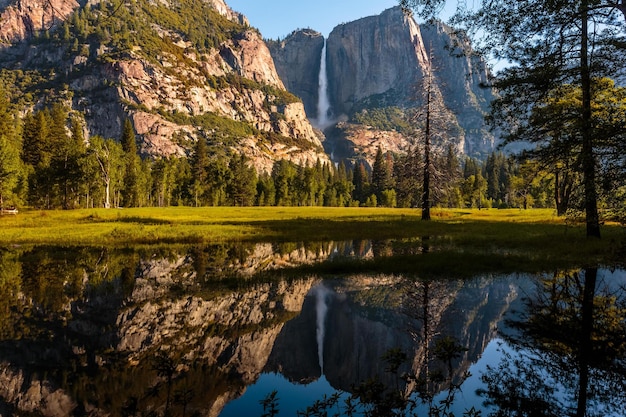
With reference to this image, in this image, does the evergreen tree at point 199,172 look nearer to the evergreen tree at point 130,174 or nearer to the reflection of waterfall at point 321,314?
the evergreen tree at point 130,174

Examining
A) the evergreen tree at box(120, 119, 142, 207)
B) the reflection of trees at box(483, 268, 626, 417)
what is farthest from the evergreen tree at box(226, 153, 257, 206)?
the reflection of trees at box(483, 268, 626, 417)

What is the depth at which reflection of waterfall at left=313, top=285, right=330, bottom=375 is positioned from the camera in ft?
Result: 23.9

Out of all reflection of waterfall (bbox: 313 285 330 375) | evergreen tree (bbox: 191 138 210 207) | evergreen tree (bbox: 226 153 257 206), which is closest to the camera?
reflection of waterfall (bbox: 313 285 330 375)

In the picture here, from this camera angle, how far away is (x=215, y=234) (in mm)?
27062

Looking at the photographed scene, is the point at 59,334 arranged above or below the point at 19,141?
below

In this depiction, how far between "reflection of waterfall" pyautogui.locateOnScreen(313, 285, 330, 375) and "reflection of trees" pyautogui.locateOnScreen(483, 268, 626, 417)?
3059mm

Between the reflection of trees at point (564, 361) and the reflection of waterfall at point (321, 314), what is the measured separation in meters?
3.06

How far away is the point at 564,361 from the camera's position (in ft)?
19.8

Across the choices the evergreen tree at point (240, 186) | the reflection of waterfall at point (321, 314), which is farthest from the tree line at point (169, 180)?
the reflection of waterfall at point (321, 314)

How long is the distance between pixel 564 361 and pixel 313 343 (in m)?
4.58

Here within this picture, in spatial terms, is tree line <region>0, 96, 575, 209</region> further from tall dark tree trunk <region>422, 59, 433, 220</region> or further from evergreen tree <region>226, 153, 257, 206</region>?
tall dark tree trunk <region>422, 59, 433, 220</region>

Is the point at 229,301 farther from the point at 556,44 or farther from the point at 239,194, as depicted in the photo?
the point at 239,194

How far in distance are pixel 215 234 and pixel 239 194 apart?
Answer: 79460 mm

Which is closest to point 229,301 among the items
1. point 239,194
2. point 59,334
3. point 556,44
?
point 59,334
